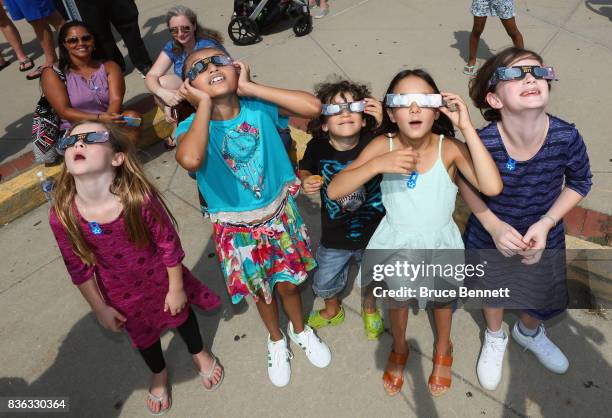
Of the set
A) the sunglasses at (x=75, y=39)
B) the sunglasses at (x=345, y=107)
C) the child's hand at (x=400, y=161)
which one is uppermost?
the sunglasses at (x=75, y=39)

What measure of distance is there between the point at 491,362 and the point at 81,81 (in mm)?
3794

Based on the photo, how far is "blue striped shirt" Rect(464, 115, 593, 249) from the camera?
1.94m

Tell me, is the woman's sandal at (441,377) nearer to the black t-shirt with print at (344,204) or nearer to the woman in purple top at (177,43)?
the black t-shirt with print at (344,204)

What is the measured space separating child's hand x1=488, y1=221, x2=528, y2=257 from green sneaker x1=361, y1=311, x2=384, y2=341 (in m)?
1.00

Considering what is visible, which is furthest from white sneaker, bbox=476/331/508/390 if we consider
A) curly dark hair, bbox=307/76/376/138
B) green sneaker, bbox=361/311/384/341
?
curly dark hair, bbox=307/76/376/138

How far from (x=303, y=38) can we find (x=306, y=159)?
4.68 metres

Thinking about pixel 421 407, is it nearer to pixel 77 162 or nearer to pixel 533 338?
pixel 533 338

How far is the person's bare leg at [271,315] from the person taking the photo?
2.54 m

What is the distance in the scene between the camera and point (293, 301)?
2605mm

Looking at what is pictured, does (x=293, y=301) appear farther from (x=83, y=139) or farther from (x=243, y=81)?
(x=83, y=139)

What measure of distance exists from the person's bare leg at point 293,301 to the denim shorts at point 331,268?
15cm

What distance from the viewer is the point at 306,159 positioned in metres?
2.33

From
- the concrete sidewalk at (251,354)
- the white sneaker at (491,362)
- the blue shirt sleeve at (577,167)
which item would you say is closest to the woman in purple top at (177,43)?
the concrete sidewalk at (251,354)

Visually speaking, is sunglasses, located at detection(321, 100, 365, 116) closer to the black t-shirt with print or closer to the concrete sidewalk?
the black t-shirt with print
